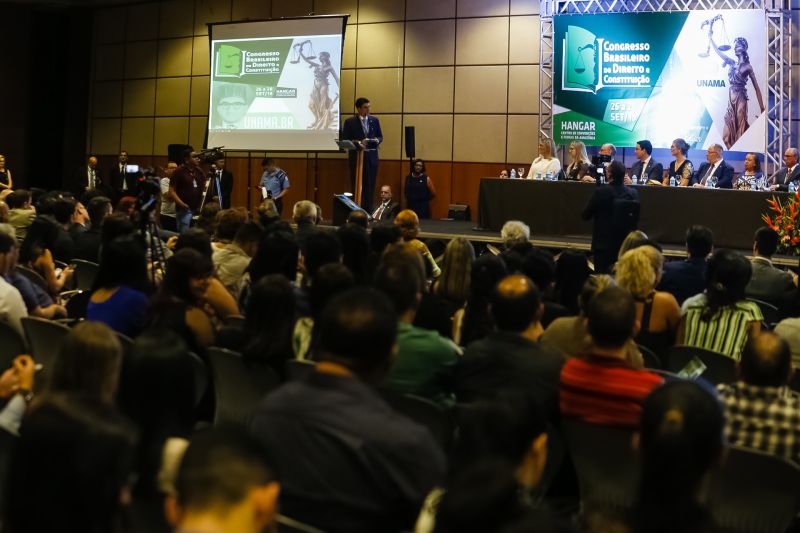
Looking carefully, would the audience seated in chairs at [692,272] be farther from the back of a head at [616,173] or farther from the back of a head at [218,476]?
the back of a head at [218,476]

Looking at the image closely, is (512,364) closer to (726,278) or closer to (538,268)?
(538,268)

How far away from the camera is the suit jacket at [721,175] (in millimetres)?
9648

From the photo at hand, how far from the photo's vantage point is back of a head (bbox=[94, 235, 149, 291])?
3.84 metres

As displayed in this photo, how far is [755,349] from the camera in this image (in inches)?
105

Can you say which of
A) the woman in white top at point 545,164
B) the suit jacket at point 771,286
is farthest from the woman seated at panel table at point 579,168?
the suit jacket at point 771,286

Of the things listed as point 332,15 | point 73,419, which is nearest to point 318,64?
point 332,15

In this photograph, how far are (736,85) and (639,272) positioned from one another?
775 centimetres

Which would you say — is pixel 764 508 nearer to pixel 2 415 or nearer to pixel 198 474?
pixel 198 474

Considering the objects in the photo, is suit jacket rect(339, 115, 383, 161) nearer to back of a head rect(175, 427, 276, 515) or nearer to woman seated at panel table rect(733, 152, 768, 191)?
woman seated at panel table rect(733, 152, 768, 191)

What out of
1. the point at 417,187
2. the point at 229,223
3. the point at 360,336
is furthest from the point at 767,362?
the point at 417,187

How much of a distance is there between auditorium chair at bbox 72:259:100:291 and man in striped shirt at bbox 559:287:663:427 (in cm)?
373

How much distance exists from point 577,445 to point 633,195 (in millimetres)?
5517

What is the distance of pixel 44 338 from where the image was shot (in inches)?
139

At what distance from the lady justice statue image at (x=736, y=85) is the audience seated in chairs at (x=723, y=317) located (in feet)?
24.3
